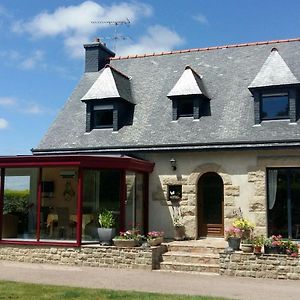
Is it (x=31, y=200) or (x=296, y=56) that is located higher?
(x=296, y=56)

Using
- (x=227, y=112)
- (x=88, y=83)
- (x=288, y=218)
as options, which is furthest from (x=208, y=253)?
(x=88, y=83)

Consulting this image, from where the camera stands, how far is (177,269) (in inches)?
520

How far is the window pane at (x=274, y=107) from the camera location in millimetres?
16062

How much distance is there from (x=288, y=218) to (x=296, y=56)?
6724 mm

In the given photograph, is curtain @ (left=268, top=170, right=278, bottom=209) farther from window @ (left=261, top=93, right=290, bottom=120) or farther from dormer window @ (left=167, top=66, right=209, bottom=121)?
dormer window @ (left=167, top=66, right=209, bottom=121)

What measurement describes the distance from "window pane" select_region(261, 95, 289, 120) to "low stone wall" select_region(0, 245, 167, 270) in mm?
5996

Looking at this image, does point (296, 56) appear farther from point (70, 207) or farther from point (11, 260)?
point (11, 260)

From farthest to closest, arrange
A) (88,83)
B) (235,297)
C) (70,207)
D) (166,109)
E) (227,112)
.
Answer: (88,83), (166,109), (227,112), (70,207), (235,297)

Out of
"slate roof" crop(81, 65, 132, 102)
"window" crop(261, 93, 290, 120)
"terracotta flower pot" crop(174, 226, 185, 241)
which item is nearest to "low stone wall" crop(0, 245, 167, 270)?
"terracotta flower pot" crop(174, 226, 185, 241)

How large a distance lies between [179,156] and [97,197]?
337cm

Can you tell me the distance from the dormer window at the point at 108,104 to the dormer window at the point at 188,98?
201 centimetres

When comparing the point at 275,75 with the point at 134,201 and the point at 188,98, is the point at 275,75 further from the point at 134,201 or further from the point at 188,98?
the point at 134,201

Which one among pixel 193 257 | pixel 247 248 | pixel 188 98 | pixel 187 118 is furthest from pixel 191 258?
pixel 188 98

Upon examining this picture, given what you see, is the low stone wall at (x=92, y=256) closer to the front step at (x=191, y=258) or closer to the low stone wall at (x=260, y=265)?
the front step at (x=191, y=258)
